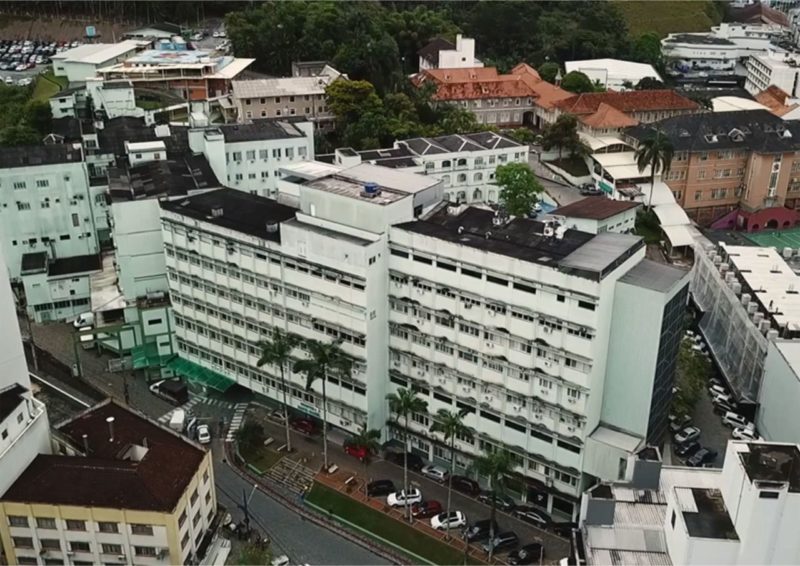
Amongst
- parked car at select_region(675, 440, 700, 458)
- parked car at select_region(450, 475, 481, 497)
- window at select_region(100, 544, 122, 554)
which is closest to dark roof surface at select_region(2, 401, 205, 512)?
window at select_region(100, 544, 122, 554)

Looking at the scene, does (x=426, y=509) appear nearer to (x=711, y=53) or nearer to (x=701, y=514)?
(x=701, y=514)

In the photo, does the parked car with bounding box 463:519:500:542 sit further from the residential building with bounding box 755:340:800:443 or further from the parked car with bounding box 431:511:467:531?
the residential building with bounding box 755:340:800:443

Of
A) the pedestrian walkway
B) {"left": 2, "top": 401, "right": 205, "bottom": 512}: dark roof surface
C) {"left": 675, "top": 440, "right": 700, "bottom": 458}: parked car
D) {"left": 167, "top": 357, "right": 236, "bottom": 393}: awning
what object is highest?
Answer: {"left": 2, "top": 401, "right": 205, "bottom": 512}: dark roof surface

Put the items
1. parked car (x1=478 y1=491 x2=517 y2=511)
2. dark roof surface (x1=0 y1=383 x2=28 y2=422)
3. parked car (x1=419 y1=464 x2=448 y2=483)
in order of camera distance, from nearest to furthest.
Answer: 1. dark roof surface (x1=0 y1=383 x2=28 y2=422)
2. parked car (x1=478 y1=491 x2=517 y2=511)
3. parked car (x1=419 y1=464 x2=448 y2=483)

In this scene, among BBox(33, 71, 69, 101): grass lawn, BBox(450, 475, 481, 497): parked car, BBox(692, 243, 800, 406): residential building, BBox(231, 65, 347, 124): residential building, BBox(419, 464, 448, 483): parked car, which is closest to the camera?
BBox(450, 475, 481, 497): parked car

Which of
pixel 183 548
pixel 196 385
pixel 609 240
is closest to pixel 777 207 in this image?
pixel 609 240

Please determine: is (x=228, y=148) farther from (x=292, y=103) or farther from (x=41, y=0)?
(x=41, y=0)
